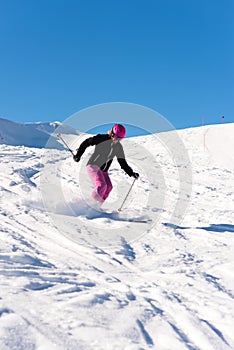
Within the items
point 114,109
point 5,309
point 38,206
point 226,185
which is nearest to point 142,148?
point 226,185

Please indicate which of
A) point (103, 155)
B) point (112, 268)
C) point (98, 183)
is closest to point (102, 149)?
point (103, 155)

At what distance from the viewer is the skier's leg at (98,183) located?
7480 millimetres

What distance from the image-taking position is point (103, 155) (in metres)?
7.85

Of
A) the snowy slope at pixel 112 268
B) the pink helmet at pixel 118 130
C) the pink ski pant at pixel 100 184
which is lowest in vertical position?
the snowy slope at pixel 112 268

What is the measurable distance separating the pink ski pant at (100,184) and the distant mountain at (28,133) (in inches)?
648

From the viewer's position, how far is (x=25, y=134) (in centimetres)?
2958

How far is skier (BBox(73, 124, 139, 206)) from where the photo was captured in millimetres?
7566

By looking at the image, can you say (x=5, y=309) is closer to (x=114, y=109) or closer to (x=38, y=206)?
(x=38, y=206)

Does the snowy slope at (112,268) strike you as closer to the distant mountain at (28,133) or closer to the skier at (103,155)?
the skier at (103,155)

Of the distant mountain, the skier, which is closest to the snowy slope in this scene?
the skier

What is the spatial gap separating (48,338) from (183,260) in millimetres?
2650

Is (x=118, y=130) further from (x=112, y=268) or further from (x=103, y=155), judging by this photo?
(x=112, y=268)

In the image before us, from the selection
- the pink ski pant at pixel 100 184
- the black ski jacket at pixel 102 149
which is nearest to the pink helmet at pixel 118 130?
the black ski jacket at pixel 102 149

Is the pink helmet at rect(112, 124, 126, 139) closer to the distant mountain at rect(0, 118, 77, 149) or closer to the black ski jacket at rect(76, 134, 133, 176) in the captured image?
the black ski jacket at rect(76, 134, 133, 176)
